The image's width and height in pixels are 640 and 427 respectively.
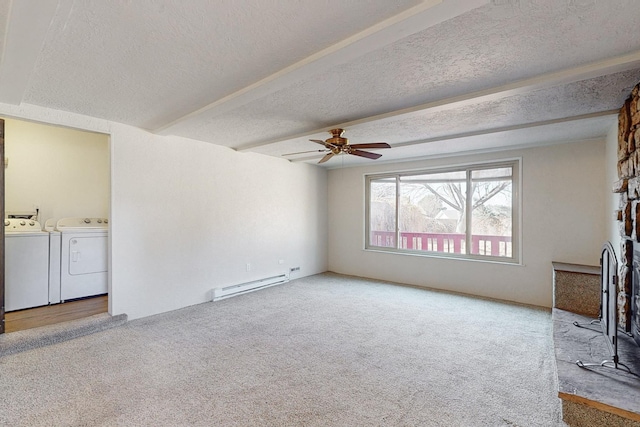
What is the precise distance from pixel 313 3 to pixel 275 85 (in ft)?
2.98

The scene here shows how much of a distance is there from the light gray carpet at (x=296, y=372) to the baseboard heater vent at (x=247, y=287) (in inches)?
22.6

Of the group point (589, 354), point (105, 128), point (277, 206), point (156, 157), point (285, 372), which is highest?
point (105, 128)

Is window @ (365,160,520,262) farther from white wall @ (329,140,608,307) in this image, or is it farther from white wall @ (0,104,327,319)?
white wall @ (0,104,327,319)

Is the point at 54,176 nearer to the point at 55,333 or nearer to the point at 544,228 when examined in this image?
the point at 55,333

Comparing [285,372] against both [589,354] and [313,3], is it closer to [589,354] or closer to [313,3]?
[589,354]

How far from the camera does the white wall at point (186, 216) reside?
3568 mm

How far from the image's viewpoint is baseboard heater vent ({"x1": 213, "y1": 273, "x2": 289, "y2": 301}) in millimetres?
4484

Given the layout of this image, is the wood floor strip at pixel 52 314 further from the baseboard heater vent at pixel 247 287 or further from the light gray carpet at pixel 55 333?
the baseboard heater vent at pixel 247 287

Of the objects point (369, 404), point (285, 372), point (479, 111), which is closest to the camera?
point (369, 404)

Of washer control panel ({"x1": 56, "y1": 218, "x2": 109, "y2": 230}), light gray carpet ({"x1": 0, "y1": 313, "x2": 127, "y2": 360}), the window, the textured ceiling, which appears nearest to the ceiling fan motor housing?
the textured ceiling

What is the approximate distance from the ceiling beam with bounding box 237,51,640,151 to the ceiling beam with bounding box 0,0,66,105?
2.55 m

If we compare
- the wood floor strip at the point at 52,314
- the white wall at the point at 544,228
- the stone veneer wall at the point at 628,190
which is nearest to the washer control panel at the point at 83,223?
the wood floor strip at the point at 52,314

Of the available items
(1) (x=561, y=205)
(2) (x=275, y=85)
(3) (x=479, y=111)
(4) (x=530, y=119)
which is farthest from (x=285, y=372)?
(1) (x=561, y=205)

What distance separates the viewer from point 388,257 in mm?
5746
